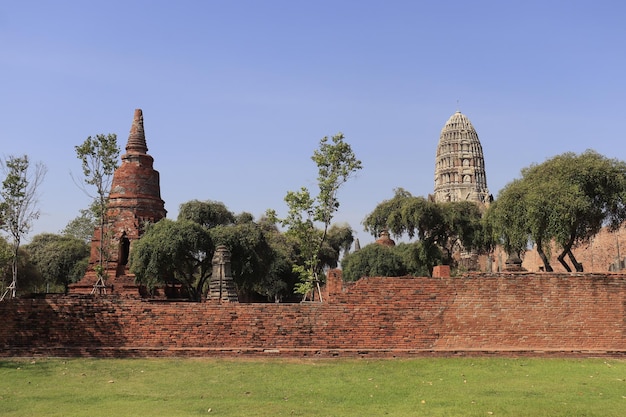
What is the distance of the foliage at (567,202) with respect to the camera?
20.1 m

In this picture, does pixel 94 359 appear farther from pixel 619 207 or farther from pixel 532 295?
A: pixel 619 207

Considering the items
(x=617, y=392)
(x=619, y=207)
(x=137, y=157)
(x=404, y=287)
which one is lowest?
(x=617, y=392)

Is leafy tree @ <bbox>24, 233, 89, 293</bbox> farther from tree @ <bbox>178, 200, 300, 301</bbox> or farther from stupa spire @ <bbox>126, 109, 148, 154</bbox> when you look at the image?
stupa spire @ <bbox>126, 109, 148, 154</bbox>

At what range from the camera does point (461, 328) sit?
45.1ft

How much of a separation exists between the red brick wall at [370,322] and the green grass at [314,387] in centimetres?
44

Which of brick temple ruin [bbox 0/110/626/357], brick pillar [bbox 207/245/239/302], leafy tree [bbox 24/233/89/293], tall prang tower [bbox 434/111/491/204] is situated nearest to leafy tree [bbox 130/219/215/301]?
brick pillar [bbox 207/245/239/302]

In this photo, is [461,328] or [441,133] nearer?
[461,328]

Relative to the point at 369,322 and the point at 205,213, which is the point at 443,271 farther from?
the point at 205,213

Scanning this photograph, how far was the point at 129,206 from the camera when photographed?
27234 mm

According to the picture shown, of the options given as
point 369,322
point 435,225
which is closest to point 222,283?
point 369,322

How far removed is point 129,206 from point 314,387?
18257 mm

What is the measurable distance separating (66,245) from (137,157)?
20647 mm

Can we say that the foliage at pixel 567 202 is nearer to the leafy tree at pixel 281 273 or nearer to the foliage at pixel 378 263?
the foliage at pixel 378 263

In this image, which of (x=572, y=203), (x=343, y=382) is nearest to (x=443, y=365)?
(x=343, y=382)
